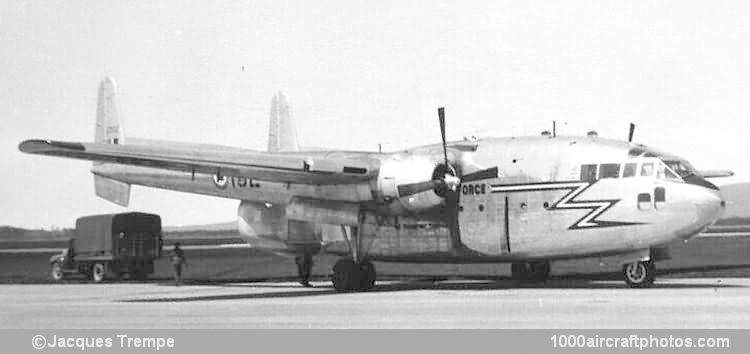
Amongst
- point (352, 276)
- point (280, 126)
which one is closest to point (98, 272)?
point (280, 126)

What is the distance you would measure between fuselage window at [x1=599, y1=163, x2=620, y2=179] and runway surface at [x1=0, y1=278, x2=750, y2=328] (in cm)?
268

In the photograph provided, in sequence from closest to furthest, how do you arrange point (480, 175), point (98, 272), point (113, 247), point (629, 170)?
point (629, 170) < point (480, 175) < point (113, 247) < point (98, 272)

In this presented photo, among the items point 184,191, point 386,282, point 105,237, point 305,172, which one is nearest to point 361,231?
point 305,172

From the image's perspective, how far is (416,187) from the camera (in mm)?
24797

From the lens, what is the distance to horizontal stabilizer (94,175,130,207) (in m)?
32.0

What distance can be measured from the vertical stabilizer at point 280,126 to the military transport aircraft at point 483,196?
6.99m

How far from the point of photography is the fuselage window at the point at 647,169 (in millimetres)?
23469

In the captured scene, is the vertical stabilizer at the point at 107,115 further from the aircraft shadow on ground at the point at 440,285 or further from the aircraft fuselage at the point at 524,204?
the aircraft fuselage at the point at 524,204

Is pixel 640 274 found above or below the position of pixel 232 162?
below

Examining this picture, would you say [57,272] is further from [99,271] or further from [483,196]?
[483,196]

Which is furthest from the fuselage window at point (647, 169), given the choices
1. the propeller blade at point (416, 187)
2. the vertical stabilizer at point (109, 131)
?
the vertical stabilizer at point (109, 131)

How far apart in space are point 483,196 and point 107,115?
1421cm

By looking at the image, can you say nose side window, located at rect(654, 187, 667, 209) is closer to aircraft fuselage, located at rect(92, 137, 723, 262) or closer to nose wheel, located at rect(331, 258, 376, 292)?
aircraft fuselage, located at rect(92, 137, 723, 262)

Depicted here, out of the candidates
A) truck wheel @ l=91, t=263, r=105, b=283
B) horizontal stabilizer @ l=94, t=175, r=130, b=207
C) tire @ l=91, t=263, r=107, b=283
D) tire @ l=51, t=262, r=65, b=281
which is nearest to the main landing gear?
horizontal stabilizer @ l=94, t=175, r=130, b=207
